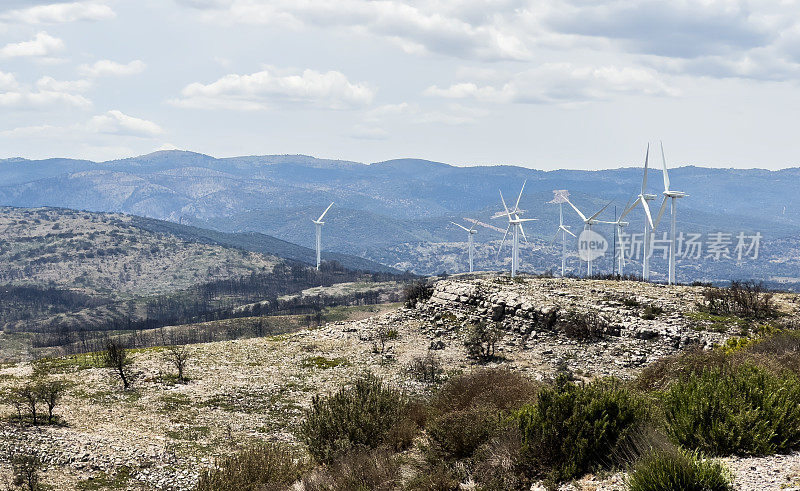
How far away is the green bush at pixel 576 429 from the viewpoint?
14.6 meters

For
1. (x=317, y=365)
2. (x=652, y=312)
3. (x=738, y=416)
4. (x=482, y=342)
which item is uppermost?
(x=738, y=416)

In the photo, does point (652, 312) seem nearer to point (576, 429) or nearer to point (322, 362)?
point (322, 362)

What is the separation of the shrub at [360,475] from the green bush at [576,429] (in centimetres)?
335

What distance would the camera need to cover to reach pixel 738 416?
44.8 feet

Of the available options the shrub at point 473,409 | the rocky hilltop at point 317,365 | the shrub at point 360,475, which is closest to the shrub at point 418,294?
the rocky hilltop at point 317,365

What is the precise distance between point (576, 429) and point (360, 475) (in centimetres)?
523

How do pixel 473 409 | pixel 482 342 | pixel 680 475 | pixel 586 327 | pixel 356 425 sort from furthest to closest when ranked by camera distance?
1. pixel 482 342
2. pixel 586 327
3. pixel 356 425
4. pixel 473 409
5. pixel 680 475

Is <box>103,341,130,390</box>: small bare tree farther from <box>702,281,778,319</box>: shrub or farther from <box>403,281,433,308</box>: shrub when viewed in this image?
<box>702,281,778,319</box>: shrub

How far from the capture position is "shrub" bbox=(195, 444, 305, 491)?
693 inches

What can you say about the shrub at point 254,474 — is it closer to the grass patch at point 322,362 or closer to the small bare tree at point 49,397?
the small bare tree at point 49,397


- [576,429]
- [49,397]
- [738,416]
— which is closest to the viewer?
[738,416]

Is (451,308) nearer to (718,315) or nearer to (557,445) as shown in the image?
(718,315)

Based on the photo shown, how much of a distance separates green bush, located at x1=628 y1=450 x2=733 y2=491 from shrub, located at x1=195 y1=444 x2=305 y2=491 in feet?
31.6

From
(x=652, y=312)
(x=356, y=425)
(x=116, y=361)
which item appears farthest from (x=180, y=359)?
(x=652, y=312)
